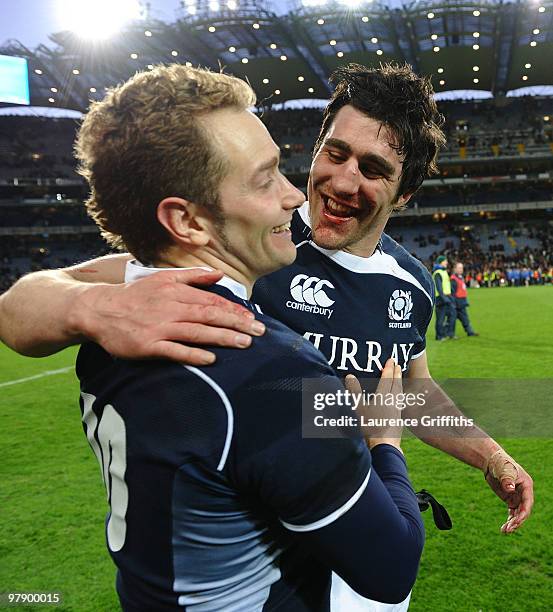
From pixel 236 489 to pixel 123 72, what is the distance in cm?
4431

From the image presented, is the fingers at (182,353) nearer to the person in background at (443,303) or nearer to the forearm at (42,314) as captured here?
the forearm at (42,314)

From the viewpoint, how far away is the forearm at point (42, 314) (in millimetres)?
1489

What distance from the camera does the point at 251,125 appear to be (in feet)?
4.47

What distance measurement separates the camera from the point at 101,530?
4352 mm

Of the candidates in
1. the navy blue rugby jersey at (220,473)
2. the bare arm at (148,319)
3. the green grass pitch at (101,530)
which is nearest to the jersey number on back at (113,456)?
the navy blue rugby jersey at (220,473)

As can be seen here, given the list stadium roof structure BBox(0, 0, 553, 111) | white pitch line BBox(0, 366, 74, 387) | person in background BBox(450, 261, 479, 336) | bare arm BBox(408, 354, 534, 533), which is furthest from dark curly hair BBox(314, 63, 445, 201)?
stadium roof structure BBox(0, 0, 553, 111)

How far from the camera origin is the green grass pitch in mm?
3422

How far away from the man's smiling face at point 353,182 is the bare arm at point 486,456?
25.6 inches

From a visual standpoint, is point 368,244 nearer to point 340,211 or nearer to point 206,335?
point 340,211

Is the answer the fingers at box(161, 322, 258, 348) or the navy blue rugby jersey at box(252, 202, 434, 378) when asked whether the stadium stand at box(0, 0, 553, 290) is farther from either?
the fingers at box(161, 322, 258, 348)

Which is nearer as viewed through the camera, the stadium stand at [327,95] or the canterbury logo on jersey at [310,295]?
the canterbury logo on jersey at [310,295]

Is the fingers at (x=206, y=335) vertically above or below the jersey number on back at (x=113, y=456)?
above

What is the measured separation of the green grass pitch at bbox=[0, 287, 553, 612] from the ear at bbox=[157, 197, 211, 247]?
2889 millimetres

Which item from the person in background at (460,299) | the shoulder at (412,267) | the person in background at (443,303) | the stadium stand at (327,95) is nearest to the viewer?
the shoulder at (412,267)
